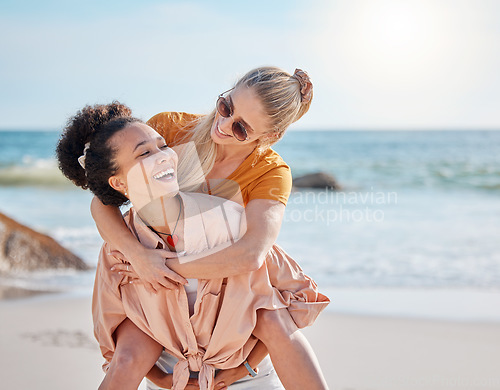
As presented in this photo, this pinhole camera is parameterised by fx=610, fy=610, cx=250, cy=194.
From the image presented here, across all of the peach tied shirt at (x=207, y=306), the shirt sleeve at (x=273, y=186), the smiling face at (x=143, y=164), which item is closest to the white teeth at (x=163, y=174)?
the smiling face at (x=143, y=164)

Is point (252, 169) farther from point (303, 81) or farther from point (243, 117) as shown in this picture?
point (303, 81)

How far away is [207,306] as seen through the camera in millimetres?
2365

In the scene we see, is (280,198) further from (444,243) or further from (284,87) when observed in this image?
(444,243)

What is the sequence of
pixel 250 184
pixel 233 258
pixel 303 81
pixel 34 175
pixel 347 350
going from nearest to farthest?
pixel 233 258 → pixel 250 184 → pixel 303 81 → pixel 347 350 → pixel 34 175

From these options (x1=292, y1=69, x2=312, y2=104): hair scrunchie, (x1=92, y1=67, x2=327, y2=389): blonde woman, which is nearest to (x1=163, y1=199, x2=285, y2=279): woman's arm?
(x1=92, y1=67, x2=327, y2=389): blonde woman

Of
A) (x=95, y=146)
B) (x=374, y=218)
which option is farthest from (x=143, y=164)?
(x=374, y=218)

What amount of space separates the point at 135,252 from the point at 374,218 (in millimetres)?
8604

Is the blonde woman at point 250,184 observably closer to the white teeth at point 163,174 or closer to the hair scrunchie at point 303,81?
the hair scrunchie at point 303,81

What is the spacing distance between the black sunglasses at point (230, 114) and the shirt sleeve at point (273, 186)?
0.21 metres

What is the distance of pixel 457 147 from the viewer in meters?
27.5

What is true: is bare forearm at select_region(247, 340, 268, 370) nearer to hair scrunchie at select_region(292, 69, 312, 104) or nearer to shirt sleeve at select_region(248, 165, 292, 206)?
shirt sleeve at select_region(248, 165, 292, 206)

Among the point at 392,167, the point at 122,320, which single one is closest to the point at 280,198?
the point at 122,320

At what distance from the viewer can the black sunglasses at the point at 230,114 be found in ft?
9.05

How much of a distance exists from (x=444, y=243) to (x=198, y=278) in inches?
270
